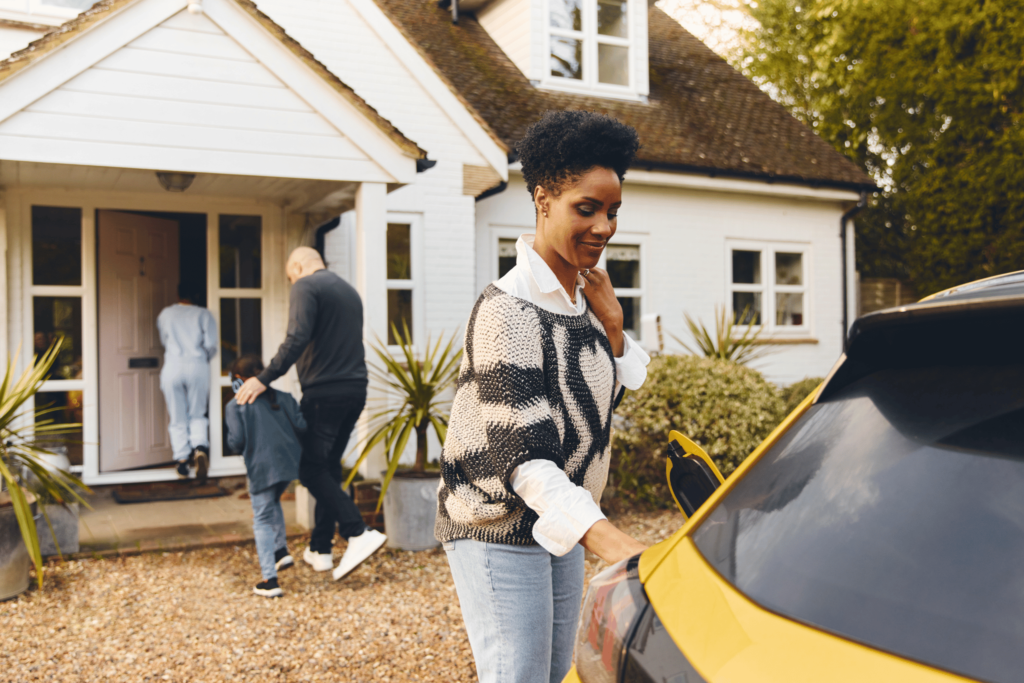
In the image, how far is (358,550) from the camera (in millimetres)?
4945

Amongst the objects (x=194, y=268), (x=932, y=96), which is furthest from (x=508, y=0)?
(x=932, y=96)

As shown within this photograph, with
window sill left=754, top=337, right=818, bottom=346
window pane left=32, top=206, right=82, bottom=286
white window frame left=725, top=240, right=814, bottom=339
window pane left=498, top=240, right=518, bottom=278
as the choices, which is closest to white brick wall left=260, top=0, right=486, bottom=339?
window pane left=498, top=240, right=518, bottom=278

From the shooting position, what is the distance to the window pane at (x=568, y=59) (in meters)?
10.7

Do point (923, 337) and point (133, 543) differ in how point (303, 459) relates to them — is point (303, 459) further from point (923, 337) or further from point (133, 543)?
point (923, 337)

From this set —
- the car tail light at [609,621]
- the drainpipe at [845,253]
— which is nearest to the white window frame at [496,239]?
the drainpipe at [845,253]

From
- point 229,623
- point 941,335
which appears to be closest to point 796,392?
point 229,623

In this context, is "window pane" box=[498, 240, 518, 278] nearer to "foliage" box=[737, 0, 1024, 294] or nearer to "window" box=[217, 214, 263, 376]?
"window" box=[217, 214, 263, 376]

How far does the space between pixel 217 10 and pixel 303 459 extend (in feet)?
9.56

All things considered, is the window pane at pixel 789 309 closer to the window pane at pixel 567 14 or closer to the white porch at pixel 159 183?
the window pane at pixel 567 14

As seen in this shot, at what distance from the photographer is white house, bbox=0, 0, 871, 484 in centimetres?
525

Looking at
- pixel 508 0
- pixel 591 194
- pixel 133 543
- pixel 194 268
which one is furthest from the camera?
pixel 508 0

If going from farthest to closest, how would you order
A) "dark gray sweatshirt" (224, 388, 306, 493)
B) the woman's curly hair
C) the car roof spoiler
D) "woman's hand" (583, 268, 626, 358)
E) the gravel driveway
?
1. "dark gray sweatshirt" (224, 388, 306, 493)
2. the gravel driveway
3. "woman's hand" (583, 268, 626, 358)
4. the woman's curly hair
5. the car roof spoiler

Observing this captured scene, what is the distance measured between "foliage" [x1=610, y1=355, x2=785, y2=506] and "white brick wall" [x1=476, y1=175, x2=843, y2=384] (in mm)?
2973

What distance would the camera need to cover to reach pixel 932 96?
1416 cm
